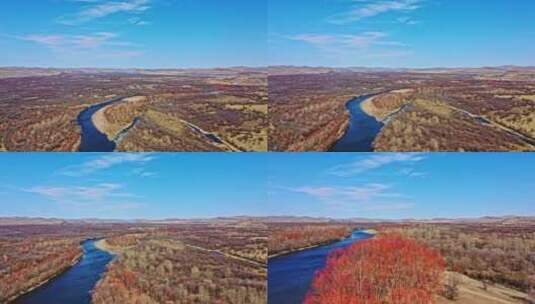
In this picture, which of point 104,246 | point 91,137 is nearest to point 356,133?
point 91,137

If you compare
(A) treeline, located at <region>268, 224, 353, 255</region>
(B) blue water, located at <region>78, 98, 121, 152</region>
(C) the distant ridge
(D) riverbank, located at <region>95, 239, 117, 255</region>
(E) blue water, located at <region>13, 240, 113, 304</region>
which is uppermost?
(B) blue water, located at <region>78, 98, 121, 152</region>

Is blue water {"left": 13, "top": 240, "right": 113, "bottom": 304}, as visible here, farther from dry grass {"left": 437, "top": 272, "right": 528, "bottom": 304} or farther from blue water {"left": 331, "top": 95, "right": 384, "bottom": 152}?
dry grass {"left": 437, "top": 272, "right": 528, "bottom": 304}

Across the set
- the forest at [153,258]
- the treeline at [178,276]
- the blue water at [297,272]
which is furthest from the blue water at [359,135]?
the treeline at [178,276]

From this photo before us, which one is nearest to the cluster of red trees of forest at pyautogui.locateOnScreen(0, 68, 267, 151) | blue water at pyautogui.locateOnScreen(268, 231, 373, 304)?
blue water at pyautogui.locateOnScreen(268, 231, 373, 304)

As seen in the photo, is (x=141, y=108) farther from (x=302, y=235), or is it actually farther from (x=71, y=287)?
(x=302, y=235)

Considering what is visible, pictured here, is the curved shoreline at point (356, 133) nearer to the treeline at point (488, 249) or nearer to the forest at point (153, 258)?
the treeline at point (488, 249)

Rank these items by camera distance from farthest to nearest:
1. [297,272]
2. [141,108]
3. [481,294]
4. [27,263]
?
1. [141,108]
2. [27,263]
3. [297,272]
4. [481,294]
